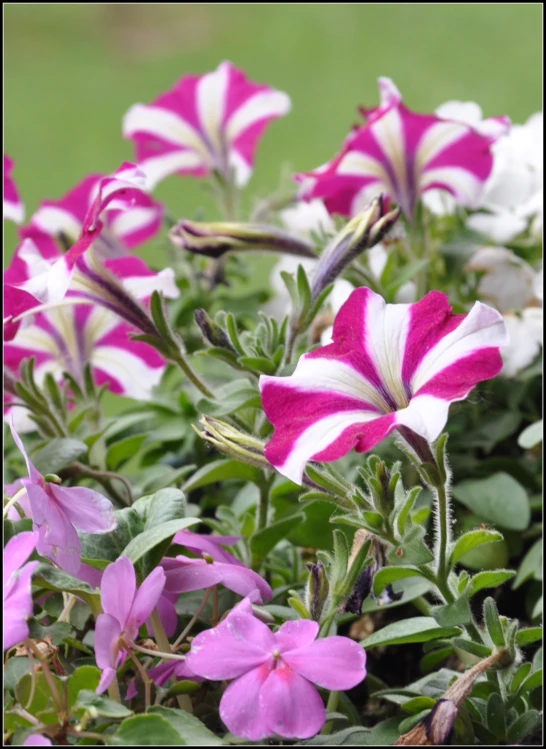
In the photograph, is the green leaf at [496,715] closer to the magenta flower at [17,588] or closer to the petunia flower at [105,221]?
the magenta flower at [17,588]

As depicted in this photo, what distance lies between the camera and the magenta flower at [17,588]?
1.02 ft

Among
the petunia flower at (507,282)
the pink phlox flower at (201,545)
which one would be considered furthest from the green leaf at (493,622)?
the petunia flower at (507,282)

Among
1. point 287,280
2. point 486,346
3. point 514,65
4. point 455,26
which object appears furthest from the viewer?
point 455,26

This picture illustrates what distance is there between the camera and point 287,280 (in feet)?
1.59

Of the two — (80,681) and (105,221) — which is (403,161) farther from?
(80,681)

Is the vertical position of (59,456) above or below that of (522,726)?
above

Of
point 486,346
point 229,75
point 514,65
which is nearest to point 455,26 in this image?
point 514,65

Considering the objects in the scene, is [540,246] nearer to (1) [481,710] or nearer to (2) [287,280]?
(2) [287,280]

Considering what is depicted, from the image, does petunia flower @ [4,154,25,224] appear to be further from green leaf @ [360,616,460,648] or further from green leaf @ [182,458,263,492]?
green leaf @ [360,616,460,648]

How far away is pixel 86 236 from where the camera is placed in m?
0.44

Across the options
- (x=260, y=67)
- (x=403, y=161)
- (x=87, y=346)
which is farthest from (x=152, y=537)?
(x=260, y=67)

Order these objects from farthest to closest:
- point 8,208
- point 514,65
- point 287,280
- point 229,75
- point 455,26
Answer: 1. point 455,26
2. point 514,65
3. point 229,75
4. point 8,208
5. point 287,280

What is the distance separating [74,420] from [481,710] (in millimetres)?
279

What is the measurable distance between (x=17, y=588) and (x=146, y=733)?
0.22 feet
